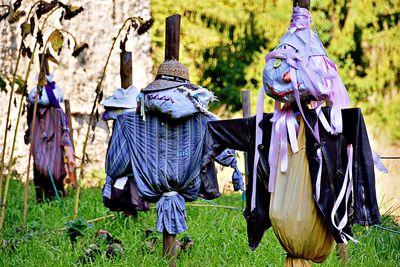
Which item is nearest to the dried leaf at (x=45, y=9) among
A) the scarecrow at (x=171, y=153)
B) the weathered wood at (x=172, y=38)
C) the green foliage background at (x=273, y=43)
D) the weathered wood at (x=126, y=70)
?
the weathered wood at (x=172, y=38)

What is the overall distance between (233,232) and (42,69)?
2.19 metres

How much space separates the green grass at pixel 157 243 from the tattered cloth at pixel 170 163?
0.42m

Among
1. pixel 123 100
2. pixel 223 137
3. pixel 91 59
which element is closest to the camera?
pixel 223 137

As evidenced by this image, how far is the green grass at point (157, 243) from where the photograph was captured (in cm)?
604

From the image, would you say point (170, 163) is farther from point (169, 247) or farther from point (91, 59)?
point (91, 59)

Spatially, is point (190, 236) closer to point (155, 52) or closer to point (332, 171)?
point (332, 171)

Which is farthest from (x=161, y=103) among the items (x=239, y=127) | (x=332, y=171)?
(x=332, y=171)

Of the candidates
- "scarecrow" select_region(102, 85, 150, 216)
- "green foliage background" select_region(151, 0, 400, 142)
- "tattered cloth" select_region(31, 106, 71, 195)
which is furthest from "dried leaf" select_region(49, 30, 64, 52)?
"green foliage background" select_region(151, 0, 400, 142)

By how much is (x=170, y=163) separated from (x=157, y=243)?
4.20 ft

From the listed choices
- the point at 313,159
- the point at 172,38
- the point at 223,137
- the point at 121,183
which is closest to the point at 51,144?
the point at 121,183

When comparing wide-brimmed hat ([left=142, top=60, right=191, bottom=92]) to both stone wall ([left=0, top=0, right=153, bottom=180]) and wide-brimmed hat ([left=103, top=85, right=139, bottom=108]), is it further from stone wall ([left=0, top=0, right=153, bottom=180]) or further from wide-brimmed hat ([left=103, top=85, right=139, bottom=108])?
stone wall ([left=0, top=0, right=153, bottom=180])

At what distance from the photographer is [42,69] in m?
6.48

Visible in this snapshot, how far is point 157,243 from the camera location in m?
6.58

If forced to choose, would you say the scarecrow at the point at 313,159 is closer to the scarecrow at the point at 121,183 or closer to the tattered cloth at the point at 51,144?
the scarecrow at the point at 121,183
